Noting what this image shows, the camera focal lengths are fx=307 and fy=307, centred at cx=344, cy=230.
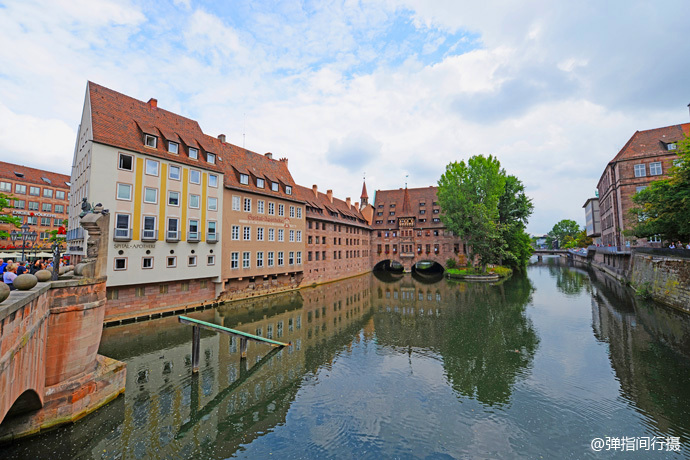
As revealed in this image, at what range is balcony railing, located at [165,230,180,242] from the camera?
73.8 feet

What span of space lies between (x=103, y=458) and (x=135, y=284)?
1523 centimetres

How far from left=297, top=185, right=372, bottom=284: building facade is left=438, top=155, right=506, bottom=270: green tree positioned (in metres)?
16.0

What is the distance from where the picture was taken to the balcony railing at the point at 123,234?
1997cm

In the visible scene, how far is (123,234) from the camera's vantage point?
20219 mm

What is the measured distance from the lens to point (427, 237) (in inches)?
2295

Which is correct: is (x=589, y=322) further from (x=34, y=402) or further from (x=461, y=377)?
(x=34, y=402)

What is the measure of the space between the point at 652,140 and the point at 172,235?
2212 inches

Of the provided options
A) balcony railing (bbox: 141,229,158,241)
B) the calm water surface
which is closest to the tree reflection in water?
the calm water surface

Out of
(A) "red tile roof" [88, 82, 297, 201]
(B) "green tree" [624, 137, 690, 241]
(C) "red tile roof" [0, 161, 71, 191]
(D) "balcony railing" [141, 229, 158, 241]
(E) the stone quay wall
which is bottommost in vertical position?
(E) the stone quay wall

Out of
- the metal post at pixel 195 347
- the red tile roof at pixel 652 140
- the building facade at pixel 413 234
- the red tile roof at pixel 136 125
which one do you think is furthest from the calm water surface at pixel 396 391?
the building facade at pixel 413 234

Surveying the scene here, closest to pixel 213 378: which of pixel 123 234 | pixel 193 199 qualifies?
pixel 123 234

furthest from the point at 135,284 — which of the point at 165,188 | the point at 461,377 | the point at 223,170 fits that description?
the point at 461,377

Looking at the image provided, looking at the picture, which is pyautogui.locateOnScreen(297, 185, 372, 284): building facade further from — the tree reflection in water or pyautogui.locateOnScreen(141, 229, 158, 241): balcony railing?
pyautogui.locateOnScreen(141, 229, 158, 241): balcony railing

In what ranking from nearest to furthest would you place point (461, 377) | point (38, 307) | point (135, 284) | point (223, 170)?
point (38, 307)
point (461, 377)
point (135, 284)
point (223, 170)
